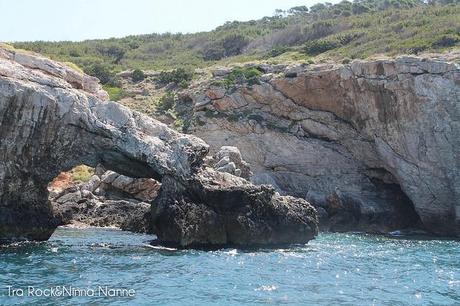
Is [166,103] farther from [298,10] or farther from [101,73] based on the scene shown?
[298,10]

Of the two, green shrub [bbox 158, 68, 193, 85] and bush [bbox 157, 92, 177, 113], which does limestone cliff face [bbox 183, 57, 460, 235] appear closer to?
bush [bbox 157, 92, 177, 113]

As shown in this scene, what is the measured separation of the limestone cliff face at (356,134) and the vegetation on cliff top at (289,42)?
9.09 meters

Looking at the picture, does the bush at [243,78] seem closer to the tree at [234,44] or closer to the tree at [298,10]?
the tree at [234,44]

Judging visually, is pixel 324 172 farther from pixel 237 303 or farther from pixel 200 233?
pixel 237 303

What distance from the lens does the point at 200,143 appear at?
29.1 meters

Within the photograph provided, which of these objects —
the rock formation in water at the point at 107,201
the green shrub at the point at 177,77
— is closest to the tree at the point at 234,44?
the green shrub at the point at 177,77

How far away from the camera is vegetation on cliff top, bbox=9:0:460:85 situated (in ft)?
184

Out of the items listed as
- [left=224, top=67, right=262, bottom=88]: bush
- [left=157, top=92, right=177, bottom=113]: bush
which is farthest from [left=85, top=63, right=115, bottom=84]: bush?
[left=224, top=67, right=262, bottom=88]: bush

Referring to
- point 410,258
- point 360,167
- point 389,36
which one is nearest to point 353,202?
point 360,167

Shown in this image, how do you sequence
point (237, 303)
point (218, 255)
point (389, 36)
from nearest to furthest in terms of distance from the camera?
1. point (237, 303)
2. point (218, 255)
3. point (389, 36)

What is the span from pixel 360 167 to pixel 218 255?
2255 centimetres

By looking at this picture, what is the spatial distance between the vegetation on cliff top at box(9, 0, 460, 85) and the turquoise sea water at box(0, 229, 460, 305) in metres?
28.1

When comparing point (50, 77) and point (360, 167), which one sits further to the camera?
point (360, 167)

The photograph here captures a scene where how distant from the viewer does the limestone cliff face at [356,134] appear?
128ft
